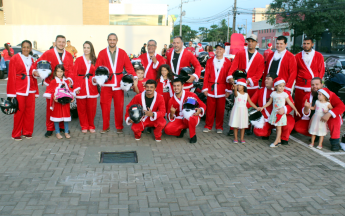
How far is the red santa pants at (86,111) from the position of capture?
668 centimetres

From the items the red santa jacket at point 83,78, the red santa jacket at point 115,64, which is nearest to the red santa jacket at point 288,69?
the red santa jacket at point 115,64

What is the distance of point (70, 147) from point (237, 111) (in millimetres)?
3148

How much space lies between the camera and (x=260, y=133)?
636cm

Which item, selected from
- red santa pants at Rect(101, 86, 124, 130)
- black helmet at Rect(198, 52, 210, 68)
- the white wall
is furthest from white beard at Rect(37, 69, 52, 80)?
the white wall

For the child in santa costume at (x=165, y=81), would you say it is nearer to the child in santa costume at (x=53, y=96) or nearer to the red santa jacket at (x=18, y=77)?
the child in santa costume at (x=53, y=96)

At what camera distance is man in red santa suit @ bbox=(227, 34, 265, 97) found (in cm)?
658

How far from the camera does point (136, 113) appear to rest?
5906 millimetres

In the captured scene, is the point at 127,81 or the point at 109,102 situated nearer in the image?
the point at 127,81

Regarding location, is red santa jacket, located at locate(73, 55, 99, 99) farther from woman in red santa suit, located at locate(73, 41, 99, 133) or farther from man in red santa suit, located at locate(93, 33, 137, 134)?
man in red santa suit, located at locate(93, 33, 137, 134)

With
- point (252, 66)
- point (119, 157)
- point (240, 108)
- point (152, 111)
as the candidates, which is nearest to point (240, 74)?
point (252, 66)

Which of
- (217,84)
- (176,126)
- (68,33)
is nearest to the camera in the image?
(176,126)

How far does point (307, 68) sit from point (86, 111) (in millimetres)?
4606

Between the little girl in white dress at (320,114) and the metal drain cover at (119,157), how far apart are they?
10.8 ft

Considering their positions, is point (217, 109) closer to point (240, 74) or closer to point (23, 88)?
point (240, 74)
